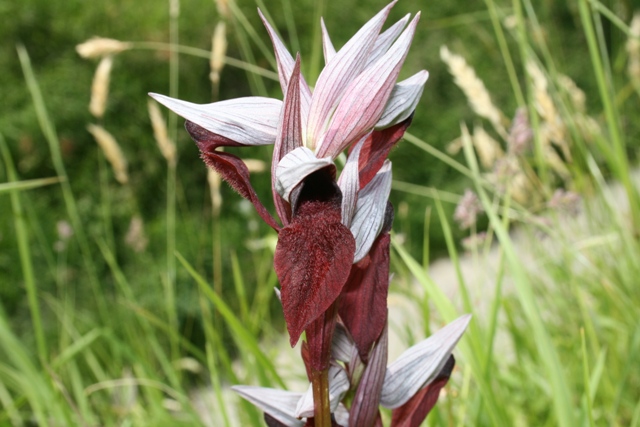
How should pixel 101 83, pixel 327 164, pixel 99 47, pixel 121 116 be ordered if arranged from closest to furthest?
1. pixel 327 164
2. pixel 99 47
3. pixel 101 83
4. pixel 121 116

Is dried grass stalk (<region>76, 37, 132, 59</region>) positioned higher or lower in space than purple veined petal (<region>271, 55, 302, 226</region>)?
higher

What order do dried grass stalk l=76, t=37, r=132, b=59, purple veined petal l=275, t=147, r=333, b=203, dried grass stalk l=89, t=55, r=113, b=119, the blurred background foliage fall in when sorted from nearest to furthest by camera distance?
purple veined petal l=275, t=147, r=333, b=203
dried grass stalk l=76, t=37, r=132, b=59
dried grass stalk l=89, t=55, r=113, b=119
the blurred background foliage

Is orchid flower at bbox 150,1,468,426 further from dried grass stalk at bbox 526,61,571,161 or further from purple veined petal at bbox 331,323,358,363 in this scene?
dried grass stalk at bbox 526,61,571,161

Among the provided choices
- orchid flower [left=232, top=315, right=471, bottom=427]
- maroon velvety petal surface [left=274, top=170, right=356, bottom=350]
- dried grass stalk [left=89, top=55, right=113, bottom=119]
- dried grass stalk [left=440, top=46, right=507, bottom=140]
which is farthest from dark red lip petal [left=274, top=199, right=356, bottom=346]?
dried grass stalk [left=89, top=55, right=113, bottom=119]

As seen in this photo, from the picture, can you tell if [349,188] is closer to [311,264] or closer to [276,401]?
[311,264]

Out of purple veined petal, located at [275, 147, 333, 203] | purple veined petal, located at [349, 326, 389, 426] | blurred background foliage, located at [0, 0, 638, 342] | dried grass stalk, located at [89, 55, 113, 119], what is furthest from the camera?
blurred background foliage, located at [0, 0, 638, 342]

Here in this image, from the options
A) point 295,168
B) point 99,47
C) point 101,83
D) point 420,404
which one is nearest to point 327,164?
point 295,168

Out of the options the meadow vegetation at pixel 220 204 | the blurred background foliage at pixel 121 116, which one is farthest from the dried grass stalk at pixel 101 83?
the blurred background foliage at pixel 121 116
